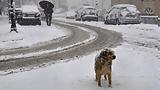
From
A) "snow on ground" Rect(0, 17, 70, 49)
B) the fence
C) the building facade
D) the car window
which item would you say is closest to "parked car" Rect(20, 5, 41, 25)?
"snow on ground" Rect(0, 17, 70, 49)

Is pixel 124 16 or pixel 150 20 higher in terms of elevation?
pixel 124 16

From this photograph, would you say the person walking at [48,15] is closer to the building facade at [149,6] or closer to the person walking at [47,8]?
the person walking at [47,8]

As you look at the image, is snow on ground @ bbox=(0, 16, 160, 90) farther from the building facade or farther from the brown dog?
the building facade

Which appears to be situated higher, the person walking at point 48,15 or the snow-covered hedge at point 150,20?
the person walking at point 48,15

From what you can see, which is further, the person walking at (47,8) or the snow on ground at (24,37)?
the person walking at (47,8)

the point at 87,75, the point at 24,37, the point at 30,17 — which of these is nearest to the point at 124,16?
the point at 30,17

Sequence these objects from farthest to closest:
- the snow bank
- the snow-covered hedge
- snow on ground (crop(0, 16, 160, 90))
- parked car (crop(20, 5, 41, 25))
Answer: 1. the snow-covered hedge
2. parked car (crop(20, 5, 41, 25))
3. the snow bank
4. snow on ground (crop(0, 16, 160, 90))

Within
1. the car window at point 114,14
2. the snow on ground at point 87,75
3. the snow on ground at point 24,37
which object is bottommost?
the snow on ground at point 87,75

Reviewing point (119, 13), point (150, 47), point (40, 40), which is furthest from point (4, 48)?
point (119, 13)

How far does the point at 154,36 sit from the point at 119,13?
932cm

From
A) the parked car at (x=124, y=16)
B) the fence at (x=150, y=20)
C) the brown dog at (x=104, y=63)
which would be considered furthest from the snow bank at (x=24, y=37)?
the fence at (x=150, y=20)

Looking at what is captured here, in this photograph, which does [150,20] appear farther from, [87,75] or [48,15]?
[87,75]

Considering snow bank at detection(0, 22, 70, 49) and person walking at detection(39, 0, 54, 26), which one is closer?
snow bank at detection(0, 22, 70, 49)

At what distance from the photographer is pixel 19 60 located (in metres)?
13.1
